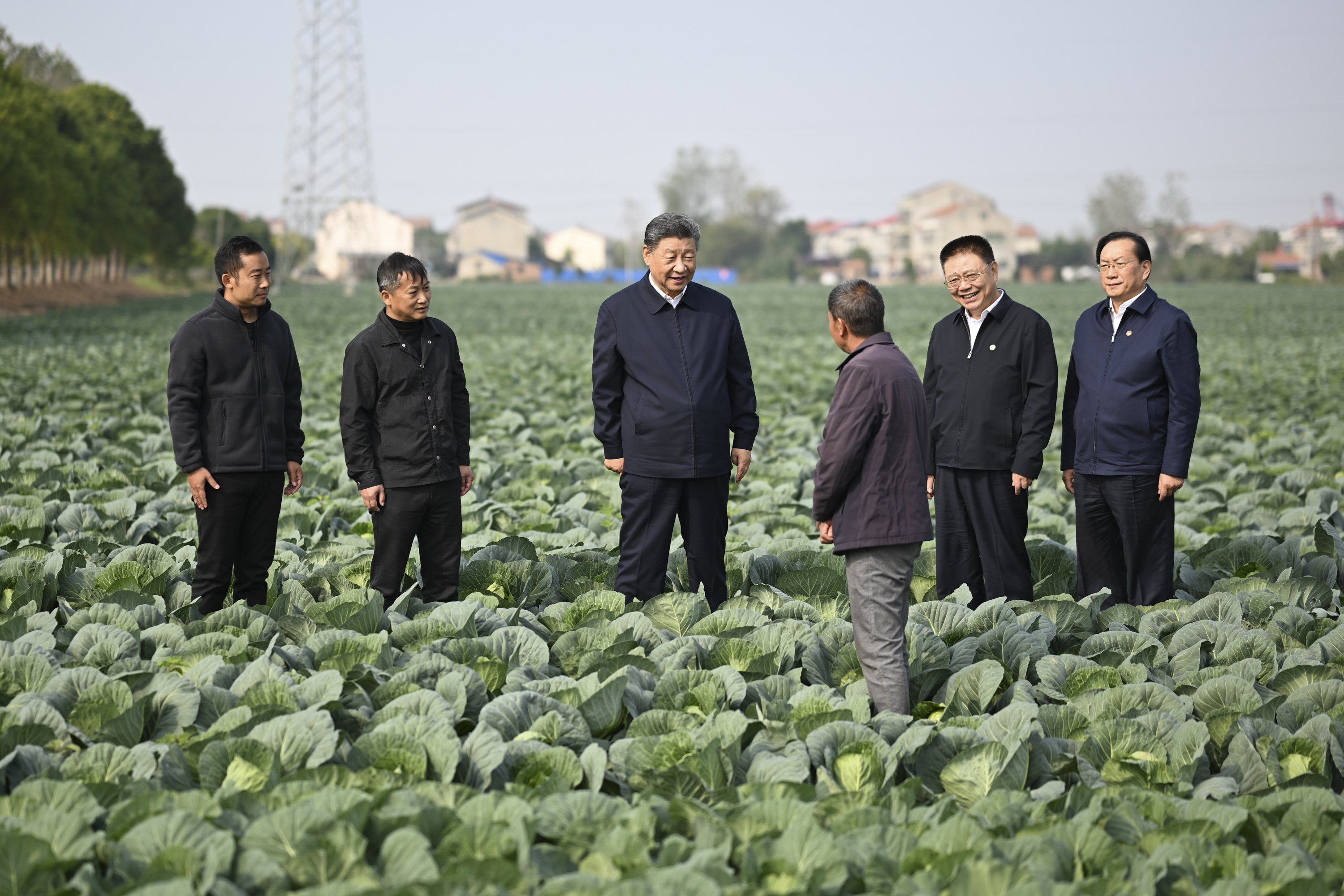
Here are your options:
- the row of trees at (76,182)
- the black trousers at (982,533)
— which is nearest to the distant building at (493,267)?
the row of trees at (76,182)

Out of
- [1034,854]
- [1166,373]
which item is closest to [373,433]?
[1034,854]

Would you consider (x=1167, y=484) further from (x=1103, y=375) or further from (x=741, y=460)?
(x=741, y=460)

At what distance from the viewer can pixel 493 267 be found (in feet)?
355

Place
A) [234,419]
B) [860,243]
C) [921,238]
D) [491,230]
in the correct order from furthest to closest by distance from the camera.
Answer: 1. [860,243]
2. [491,230]
3. [921,238]
4. [234,419]

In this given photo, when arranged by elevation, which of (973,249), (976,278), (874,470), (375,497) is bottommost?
(375,497)

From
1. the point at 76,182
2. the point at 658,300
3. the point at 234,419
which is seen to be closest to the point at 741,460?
the point at 658,300

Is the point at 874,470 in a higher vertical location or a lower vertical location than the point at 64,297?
lower

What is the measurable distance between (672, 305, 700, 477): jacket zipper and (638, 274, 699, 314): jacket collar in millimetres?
35

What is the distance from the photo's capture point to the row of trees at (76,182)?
29.5m

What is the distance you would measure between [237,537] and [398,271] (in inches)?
48.4

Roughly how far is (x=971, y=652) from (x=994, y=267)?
4.81 feet

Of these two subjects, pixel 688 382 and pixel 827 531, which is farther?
pixel 688 382

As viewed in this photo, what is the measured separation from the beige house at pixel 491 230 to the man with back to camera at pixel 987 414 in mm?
116880

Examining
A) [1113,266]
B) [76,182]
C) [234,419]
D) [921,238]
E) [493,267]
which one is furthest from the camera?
[493,267]
